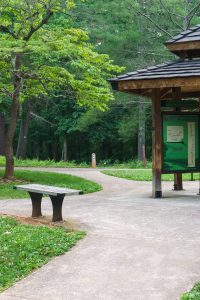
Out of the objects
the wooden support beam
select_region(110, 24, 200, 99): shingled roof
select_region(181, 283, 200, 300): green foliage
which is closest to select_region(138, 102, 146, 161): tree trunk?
select_region(110, 24, 200, 99): shingled roof

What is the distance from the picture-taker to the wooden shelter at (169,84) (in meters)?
11.8

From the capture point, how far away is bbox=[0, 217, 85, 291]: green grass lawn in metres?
6.18

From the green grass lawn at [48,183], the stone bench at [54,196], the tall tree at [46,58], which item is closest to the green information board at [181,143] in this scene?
the green grass lawn at [48,183]

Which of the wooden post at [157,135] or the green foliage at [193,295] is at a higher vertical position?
the wooden post at [157,135]

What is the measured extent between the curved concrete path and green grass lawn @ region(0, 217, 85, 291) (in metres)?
0.15

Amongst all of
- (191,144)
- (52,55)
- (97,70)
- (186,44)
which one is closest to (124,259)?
(191,144)

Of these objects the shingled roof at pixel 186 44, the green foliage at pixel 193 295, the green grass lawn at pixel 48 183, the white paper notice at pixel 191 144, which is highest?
the shingled roof at pixel 186 44

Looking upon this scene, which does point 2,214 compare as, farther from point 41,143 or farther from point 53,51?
point 41,143

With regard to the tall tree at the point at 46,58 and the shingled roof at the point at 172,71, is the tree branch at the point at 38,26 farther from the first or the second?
the shingled roof at the point at 172,71

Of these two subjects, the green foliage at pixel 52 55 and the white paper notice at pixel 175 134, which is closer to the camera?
the white paper notice at pixel 175 134

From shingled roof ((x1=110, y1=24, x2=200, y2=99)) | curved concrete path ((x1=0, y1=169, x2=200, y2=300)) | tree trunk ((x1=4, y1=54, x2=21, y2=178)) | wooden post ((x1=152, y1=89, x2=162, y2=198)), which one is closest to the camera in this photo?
curved concrete path ((x1=0, y1=169, x2=200, y2=300))

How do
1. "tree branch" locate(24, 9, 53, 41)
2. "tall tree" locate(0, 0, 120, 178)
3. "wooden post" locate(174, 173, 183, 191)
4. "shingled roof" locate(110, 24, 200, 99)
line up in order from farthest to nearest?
"tree branch" locate(24, 9, 53, 41) < "tall tree" locate(0, 0, 120, 178) < "wooden post" locate(174, 173, 183, 191) < "shingled roof" locate(110, 24, 200, 99)

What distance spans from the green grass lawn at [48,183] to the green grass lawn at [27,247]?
216 inches

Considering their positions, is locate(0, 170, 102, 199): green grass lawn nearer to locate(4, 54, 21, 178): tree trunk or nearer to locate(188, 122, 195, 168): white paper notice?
locate(4, 54, 21, 178): tree trunk
